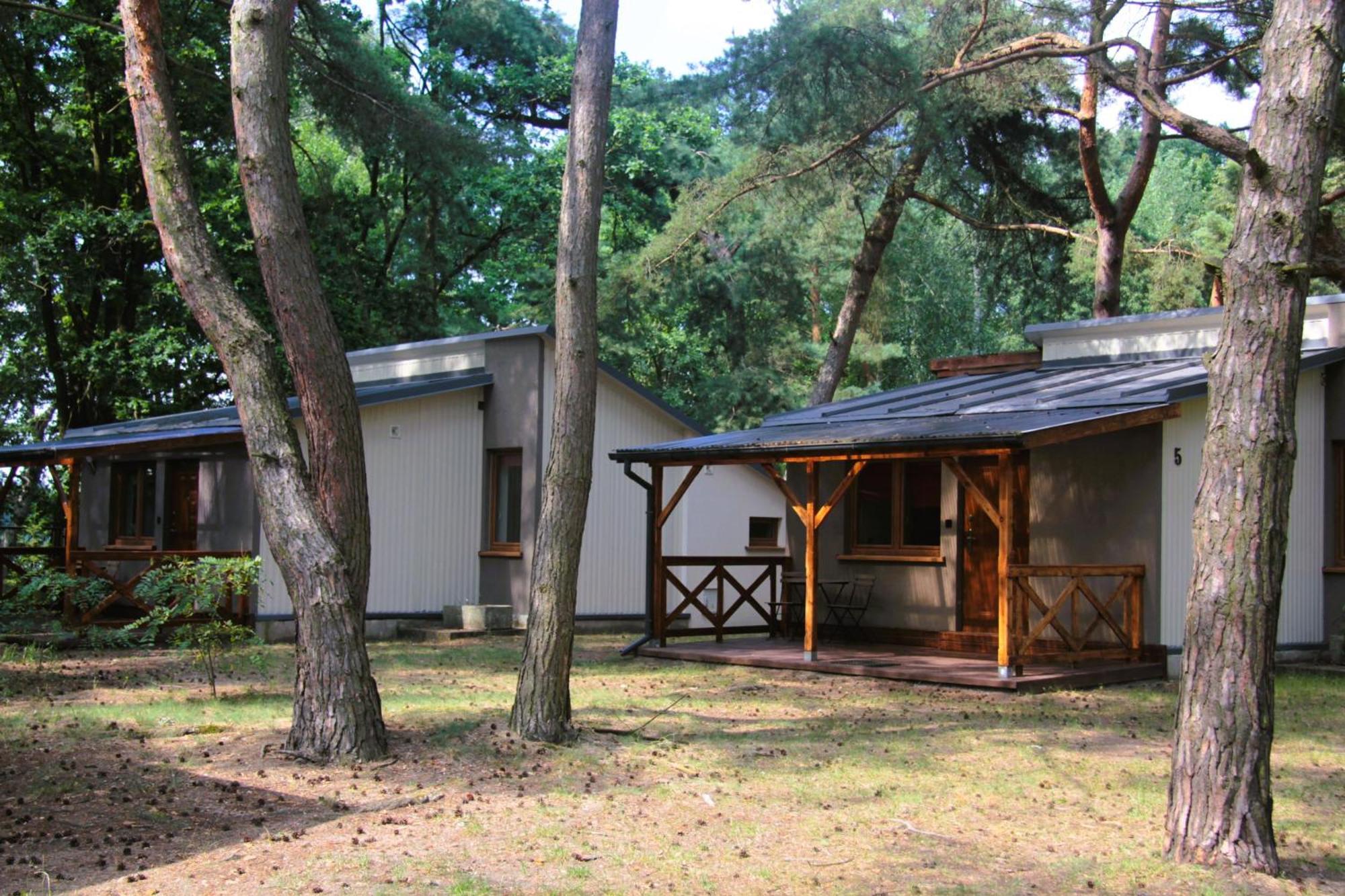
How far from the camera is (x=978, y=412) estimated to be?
12492mm

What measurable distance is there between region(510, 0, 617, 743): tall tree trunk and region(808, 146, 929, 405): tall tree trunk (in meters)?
9.69

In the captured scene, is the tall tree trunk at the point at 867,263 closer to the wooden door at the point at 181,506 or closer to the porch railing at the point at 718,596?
the porch railing at the point at 718,596

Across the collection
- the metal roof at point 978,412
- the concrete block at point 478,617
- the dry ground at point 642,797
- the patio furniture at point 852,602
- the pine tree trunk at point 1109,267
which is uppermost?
the pine tree trunk at point 1109,267

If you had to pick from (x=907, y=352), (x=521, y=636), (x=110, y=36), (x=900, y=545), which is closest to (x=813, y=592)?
(x=900, y=545)

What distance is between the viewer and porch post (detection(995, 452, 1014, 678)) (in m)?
10.5

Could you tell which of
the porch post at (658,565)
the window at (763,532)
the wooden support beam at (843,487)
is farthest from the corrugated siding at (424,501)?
the wooden support beam at (843,487)

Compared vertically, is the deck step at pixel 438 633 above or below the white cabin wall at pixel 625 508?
below

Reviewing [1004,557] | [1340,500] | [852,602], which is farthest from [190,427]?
[1340,500]

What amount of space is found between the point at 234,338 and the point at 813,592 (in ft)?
19.9

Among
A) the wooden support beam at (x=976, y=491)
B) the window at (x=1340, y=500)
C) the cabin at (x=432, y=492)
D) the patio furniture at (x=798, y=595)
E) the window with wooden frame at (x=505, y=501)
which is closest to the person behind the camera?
the wooden support beam at (x=976, y=491)

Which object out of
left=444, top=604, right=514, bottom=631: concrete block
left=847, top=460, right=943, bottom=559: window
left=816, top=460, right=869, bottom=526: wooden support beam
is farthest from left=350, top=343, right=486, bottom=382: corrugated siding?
left=816, top=460, right=869, bottom=526: wooden support beam

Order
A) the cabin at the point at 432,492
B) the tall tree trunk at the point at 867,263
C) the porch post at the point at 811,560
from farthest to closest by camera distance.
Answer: the tall tree trunk at the point at 867,263
the cabin at the point at 432,492
the porch post at the point at 811,560

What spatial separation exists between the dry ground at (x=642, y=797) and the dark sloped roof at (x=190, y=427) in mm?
4513

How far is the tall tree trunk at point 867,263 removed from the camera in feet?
57.9
